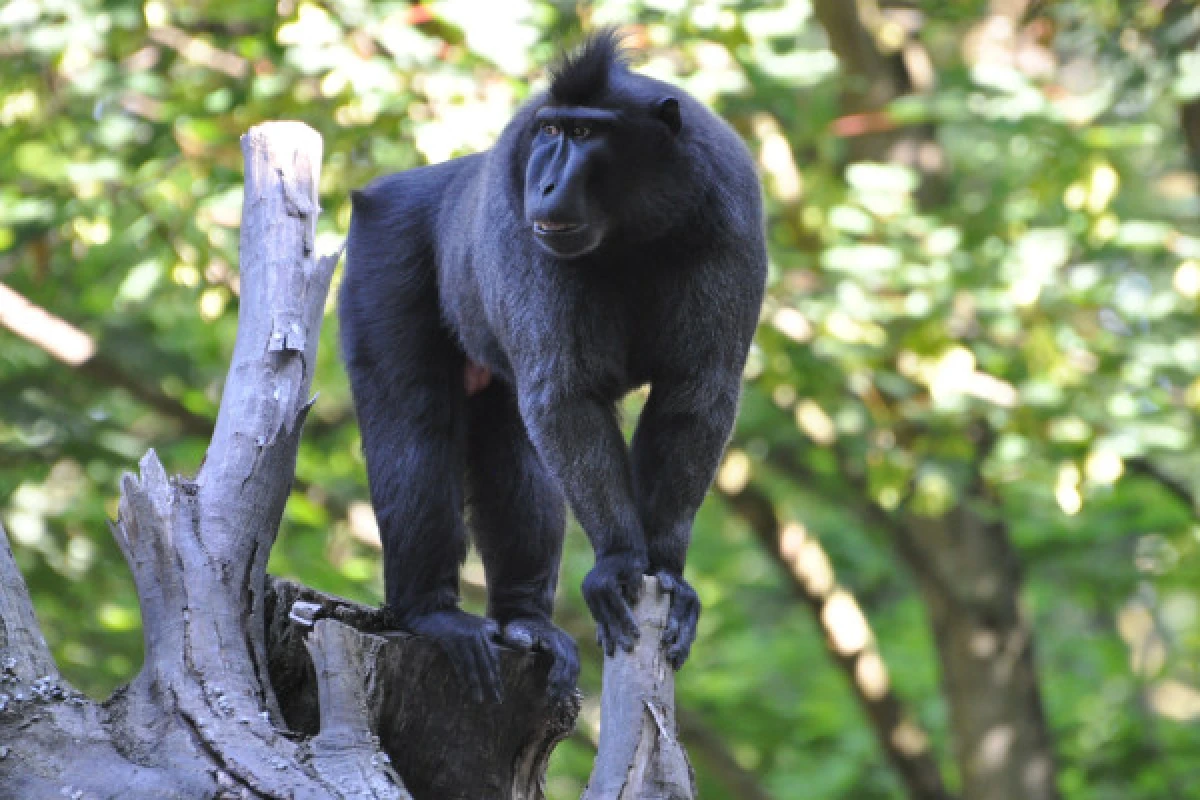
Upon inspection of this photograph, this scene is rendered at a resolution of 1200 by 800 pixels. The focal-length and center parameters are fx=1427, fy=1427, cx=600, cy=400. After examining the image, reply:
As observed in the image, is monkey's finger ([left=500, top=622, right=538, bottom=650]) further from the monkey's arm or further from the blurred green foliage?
the blurred green foliage

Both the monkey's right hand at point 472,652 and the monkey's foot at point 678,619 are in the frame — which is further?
the monkey's right hand at point 472,652

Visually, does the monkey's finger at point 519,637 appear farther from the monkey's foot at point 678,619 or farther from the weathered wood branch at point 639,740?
the weathered wood branch at point 639,740

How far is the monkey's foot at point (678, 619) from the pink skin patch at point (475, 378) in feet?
5.02

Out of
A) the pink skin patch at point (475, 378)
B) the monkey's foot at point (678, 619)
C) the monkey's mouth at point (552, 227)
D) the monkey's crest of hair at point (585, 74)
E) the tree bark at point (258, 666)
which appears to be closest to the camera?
the tree bark at point (258, 666)

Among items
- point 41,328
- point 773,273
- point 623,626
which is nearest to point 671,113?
point 623,626

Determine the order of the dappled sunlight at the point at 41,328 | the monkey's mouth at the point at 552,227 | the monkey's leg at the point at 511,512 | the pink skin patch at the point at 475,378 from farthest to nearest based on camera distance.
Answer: the dappled sunlight at the point at 41,328 < the pink skin patch at the point at 475,378 < the monkey's leg at the point at 511,512 < the monkey's mouth at the point at 552,227

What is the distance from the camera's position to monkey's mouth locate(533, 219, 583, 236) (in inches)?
186

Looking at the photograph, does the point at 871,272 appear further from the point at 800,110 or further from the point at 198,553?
the point at 198,553

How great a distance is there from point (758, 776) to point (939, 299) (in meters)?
5.64

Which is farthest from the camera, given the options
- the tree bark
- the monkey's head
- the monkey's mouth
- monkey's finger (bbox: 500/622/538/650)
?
monkey's finger (bbox: 500/622/538/650)

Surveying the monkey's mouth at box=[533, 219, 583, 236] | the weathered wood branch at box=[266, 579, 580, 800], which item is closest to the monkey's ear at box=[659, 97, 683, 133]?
the monkey's mouth at box=[533, 219, 583, 236]

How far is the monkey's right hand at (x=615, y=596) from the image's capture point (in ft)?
15.0

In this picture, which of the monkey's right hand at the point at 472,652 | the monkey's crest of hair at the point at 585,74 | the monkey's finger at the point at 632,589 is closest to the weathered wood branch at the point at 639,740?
the monkey's finger at the point at 632,589

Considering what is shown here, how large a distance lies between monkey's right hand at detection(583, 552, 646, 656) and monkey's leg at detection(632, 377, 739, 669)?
186 millimetres
